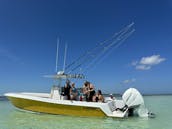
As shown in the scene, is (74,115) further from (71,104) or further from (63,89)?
(63,89)

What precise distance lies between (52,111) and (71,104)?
4.12ft

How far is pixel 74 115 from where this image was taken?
12734 mm

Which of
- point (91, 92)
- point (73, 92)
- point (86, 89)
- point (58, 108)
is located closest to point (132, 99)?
point (91, 92)

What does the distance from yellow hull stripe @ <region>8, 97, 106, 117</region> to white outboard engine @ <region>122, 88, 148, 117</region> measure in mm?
1685

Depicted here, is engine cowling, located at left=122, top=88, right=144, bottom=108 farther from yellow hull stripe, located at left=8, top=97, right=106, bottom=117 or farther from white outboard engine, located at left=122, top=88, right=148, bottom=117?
yellow hull stripe, located at left=8, top=97, right=106, bottom=117

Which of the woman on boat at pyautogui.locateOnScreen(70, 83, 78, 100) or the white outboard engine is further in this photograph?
the woman on boat at pyautogui.locateOnScreen(70, 83, 78, 100)

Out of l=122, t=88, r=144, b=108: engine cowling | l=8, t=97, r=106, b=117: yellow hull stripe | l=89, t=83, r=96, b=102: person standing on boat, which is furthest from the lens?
l=89, t=83, r=96, b=102: person standing on boat

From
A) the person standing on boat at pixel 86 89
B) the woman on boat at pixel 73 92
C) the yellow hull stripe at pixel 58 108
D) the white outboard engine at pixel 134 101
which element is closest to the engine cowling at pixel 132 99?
the white outboard engine at pixel 134 101

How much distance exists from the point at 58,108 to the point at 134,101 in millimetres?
4095

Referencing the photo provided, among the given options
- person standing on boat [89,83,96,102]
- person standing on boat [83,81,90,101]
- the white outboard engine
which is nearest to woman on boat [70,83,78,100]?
person standing on boat [83,81,90,101]

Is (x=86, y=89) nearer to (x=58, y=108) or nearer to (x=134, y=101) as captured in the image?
(x=58, y=108)

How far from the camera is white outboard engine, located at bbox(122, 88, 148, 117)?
13180mm

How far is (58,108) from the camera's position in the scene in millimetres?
12938

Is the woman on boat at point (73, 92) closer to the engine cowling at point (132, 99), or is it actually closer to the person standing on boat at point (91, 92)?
the person standing on boat at point (91, 92)
